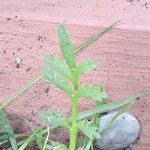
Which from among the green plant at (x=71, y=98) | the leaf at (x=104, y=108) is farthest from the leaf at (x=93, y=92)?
the leaf at (x=104, y=108)

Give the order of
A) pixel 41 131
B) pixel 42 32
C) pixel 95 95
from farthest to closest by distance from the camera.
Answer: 1. pixel 42 32
2. pixel 41 131
3. pixel 95 95

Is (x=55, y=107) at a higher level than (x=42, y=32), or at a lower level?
lower

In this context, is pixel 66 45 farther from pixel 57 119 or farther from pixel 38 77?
pixel 38 77

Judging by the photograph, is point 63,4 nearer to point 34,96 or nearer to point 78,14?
point 78,14

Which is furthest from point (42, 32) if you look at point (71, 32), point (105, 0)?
point (105, 0)

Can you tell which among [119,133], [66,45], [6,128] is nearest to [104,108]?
[119,133]

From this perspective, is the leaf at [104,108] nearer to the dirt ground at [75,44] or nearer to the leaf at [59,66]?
the dirt ground at [75,44]
